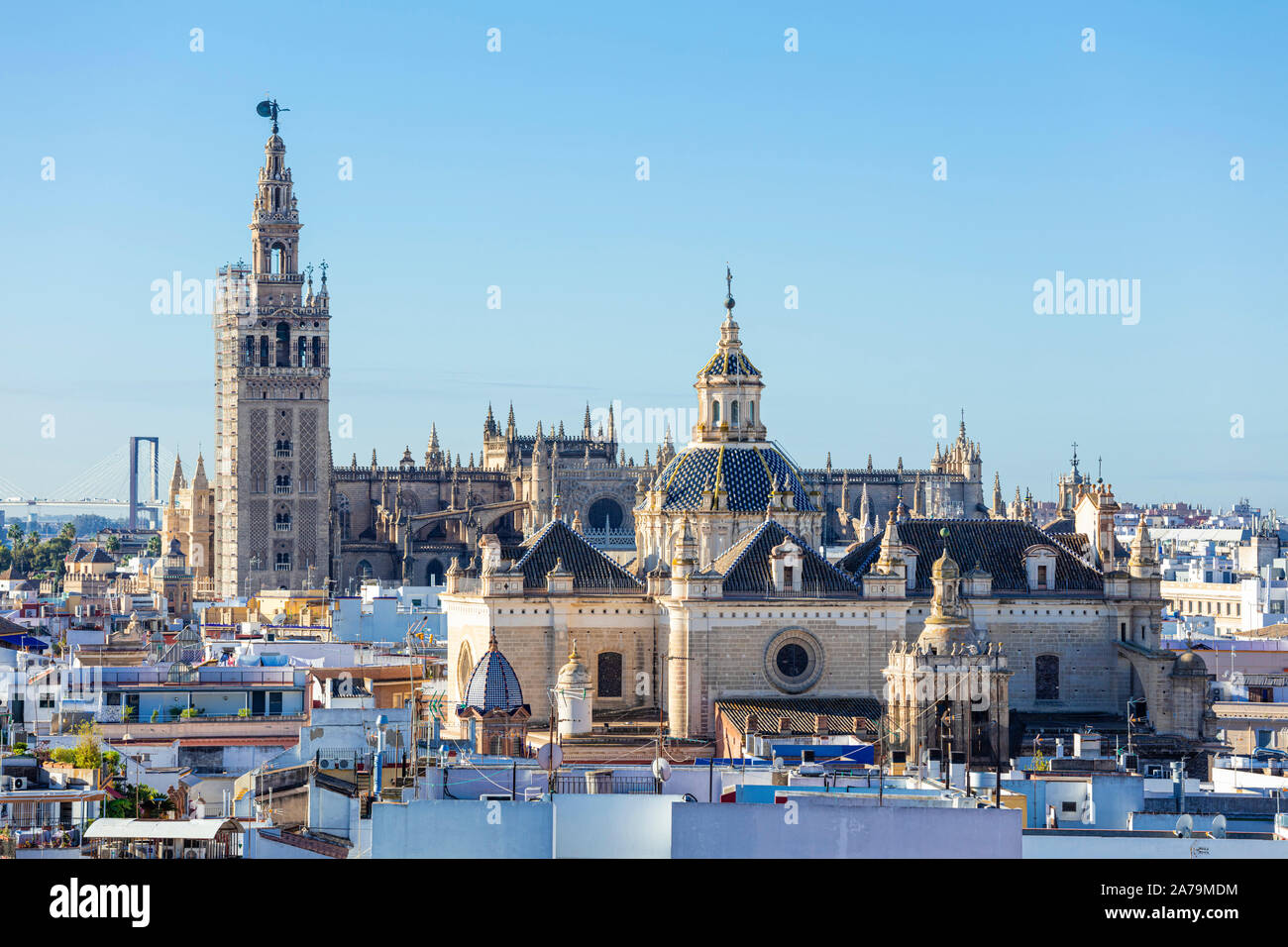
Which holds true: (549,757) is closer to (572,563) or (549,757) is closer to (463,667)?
(572,563)

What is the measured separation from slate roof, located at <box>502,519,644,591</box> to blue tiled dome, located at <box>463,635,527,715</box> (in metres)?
4.88

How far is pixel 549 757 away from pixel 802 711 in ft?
38.7

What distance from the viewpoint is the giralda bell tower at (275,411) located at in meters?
112

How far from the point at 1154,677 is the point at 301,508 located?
6957cm

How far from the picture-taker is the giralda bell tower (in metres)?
112

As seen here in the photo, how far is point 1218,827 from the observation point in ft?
95.6

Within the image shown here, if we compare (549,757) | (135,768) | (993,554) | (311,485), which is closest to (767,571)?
(993,554)

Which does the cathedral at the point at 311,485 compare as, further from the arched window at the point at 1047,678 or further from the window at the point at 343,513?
the arched window at the point at 1047,678

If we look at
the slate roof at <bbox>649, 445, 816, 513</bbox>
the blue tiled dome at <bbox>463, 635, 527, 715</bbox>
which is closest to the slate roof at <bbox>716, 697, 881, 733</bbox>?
the blue tiled dome at <bbox>463, 635, 527, 715</bbox>

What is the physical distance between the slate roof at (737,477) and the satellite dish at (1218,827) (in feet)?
73.8

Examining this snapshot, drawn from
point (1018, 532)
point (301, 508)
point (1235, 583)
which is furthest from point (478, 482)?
point (1018, 532)

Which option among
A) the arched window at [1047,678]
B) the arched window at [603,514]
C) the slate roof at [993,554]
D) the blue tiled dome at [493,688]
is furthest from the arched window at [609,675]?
the arched window at [603,514]

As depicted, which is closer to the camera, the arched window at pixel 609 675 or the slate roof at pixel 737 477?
the arched window at pixel 609 675
